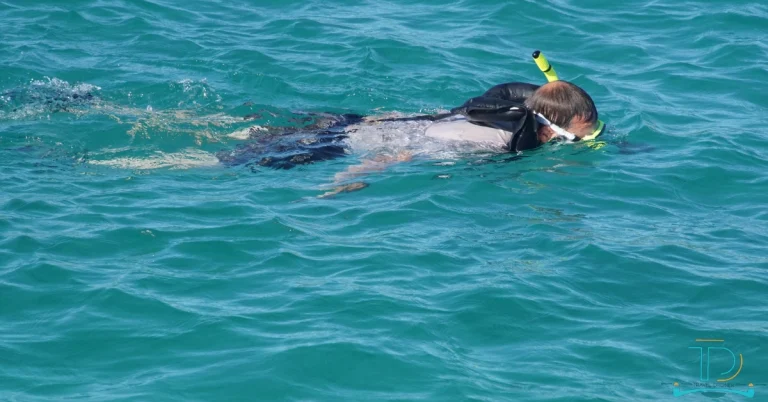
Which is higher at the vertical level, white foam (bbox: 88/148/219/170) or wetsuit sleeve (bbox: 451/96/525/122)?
wetsuit sleeve (bbox: 451/96/525/122)

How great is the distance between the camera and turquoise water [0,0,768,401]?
554cm

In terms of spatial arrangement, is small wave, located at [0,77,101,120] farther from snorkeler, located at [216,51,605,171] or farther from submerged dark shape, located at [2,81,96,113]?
snorkeler, located at [216,51,605,171]

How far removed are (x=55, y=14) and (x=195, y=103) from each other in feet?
11.7

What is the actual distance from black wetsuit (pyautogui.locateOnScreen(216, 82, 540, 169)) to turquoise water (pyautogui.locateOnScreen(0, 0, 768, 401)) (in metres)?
0.18

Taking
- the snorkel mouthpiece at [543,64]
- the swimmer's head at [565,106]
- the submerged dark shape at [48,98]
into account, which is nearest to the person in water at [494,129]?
the swimmer's head at [565,106]

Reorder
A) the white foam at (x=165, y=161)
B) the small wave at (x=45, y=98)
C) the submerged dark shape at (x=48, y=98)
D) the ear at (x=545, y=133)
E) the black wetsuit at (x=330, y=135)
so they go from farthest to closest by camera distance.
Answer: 1. the submerged dark shape at (x=48, y=98)
2. the small wave at (x=45, y=98)
3. the ear at (x=545, y=133)
4. the black wetsuit at (x=330, y=135)
5. the white foam at (x=165, y=161)

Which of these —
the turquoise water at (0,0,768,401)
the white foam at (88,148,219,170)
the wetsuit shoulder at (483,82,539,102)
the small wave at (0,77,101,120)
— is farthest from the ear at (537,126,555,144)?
the small wave at (0,77,101,120)

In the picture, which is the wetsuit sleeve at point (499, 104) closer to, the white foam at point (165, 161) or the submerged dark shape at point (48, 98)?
the white foam at point (165, 161)

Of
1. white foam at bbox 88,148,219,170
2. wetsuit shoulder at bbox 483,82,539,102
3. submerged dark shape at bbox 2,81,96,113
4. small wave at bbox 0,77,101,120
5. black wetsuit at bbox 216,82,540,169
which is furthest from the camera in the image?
submerged dark shape at bbox 2,81,96,113

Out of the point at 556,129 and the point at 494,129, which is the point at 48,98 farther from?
the point at 556,129

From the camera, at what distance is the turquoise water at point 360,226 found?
5535 mm

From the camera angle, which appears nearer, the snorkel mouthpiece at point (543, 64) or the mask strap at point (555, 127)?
the snorkel mouthpiece at point (543, 64)

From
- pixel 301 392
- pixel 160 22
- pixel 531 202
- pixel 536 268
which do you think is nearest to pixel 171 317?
pixel 301 392

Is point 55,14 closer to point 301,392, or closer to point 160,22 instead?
point 160,22
